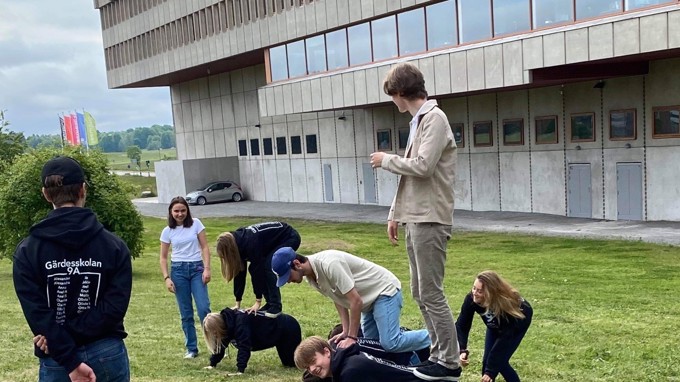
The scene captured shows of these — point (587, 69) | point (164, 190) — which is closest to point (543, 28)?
point (587, 69)

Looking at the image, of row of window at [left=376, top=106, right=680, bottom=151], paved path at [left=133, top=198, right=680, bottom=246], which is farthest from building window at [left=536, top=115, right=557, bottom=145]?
paved path at [left=133, top=198, right=680, bottom=246]

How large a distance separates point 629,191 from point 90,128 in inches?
2112

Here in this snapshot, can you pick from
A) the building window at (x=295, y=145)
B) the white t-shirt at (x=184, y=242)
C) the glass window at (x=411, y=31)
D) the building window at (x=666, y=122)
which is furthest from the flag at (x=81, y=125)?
the white t-shirt at (x=184, y=242)

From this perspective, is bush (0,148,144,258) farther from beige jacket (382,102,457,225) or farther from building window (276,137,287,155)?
building window (276,137,287,155)

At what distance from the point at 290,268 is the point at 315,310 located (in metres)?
5.52

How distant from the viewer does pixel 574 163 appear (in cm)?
2489

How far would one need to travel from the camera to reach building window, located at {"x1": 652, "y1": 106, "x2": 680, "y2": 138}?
2155 cm

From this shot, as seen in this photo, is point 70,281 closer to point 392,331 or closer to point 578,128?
point 392,331

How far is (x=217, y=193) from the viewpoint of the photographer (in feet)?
148

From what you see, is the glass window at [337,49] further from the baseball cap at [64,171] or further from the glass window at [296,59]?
the baseball cap at [64,171]

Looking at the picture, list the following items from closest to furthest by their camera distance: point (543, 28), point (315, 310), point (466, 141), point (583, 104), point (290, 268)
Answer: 1. point (290, 268)
2. point (315, 310)
3. point (543, 28)
4. point (583, 104)
5. point (466, 141)

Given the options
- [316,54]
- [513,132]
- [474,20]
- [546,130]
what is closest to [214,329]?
[474,20]

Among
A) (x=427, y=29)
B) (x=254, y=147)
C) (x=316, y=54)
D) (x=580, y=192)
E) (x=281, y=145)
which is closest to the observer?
(x=580, y=192)

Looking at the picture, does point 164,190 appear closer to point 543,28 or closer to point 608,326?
point 543,28
